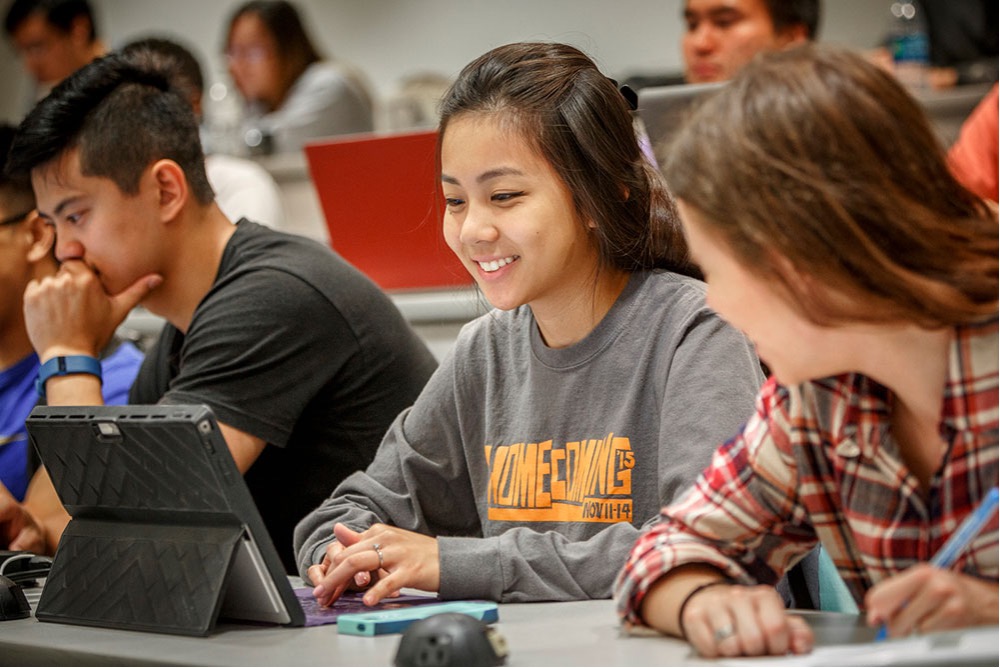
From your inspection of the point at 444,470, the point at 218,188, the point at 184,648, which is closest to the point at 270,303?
the point at 444,470

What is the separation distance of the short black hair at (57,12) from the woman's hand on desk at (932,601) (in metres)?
4.77

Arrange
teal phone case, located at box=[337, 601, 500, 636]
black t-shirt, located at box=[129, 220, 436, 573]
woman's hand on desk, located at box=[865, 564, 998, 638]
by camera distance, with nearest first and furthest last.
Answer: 1. woman's hand on desk, located at box=[865, 564, 998, 638]
2. teal phone case, located at box=[337, 601, 500, 636]
3. black t-shirt, located at box=[129, 220, 436, 573]

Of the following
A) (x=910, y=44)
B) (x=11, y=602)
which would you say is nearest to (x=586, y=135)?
(x=11, y=602)

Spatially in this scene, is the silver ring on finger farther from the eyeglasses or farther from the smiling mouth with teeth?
the eyeglasses

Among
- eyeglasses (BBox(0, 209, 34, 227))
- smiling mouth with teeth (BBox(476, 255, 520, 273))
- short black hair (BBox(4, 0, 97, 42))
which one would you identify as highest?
short black hair (BBox(4, 0, 97, 42))

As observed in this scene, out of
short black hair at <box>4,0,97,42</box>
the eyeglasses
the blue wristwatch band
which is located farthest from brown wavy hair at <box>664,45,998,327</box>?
short black hair at <box>4,0,97,42</box>

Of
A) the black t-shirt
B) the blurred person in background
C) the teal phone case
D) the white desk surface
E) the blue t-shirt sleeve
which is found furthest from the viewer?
the blurred person in background

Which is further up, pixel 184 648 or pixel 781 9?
pixel 781 9

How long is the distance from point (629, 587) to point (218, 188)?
8.18 feet

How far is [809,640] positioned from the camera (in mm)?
888

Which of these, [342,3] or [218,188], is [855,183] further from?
[342,3]

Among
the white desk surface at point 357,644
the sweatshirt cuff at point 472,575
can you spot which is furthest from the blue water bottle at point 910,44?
the white desk surface at point 357,644

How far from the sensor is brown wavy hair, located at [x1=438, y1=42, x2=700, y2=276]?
1.39 m

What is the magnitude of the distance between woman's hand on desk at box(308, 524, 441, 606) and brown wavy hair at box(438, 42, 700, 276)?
15.8 inches
